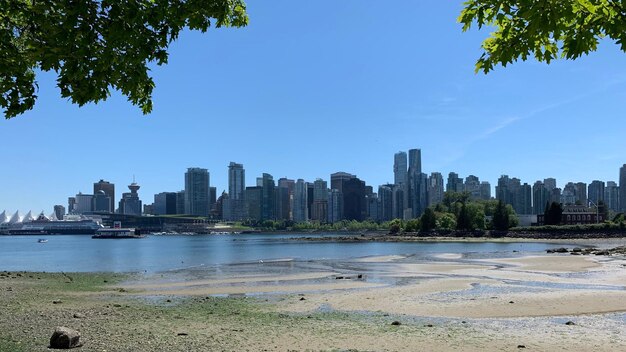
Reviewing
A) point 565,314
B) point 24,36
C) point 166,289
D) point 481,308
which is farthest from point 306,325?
point 166,289

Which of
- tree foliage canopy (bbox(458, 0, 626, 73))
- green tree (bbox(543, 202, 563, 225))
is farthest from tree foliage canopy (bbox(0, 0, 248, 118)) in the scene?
green tree (bbox(543, 202, 563, 225))

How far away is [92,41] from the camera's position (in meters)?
6.97

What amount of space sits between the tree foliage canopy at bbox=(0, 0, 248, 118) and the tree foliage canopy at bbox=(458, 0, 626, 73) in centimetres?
390

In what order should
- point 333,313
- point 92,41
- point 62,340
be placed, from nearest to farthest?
point 92,41
point 62,340
point 333,313

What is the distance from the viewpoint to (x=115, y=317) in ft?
74.0

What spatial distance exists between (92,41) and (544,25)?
5629 mm

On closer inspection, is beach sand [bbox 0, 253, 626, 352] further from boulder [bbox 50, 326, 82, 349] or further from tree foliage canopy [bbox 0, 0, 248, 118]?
tree foliage canopy [bbox 0, 0, 248, 118]

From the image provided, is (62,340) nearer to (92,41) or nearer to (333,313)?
(92,41)

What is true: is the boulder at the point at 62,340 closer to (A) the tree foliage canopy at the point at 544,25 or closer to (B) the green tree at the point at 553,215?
(A) the tree foliage canopy at the point at 544,25

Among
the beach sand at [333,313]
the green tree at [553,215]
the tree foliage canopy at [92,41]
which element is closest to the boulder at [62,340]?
the beach sand at [333,313]

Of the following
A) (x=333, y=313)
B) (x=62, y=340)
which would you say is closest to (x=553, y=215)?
(x=333, y=313)

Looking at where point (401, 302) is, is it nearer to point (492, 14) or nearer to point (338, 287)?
point (338, 287)

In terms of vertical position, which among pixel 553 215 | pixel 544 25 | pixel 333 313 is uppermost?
pixel 544 25

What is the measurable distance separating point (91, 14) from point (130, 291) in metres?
33.6
